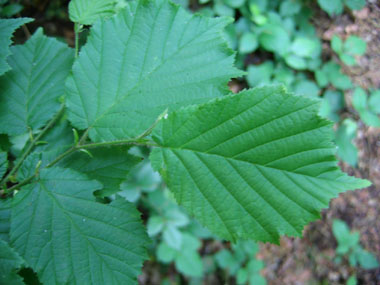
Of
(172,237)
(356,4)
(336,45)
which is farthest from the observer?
(336,45)

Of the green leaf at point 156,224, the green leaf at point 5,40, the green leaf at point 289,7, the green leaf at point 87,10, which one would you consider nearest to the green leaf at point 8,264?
the green leaf at point 5,40

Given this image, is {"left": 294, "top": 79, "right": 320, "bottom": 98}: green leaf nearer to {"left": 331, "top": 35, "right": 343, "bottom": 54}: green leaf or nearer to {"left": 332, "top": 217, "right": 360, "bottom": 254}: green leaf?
{"left": 331, "top": 35, "right": 343, "bottom": 54}: green leaf

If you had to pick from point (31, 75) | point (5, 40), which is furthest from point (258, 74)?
point (5, 40)

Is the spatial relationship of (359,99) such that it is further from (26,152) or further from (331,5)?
(26,152)

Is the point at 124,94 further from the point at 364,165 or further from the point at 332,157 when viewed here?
the point at 364,165

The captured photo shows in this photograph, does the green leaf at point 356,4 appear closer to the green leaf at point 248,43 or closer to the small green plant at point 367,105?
the small green plant at point 367,105

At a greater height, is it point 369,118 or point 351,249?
point 369,118

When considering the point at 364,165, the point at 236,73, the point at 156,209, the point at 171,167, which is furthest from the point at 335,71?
the point at 171,167
